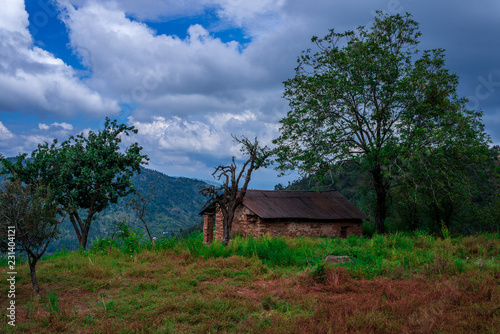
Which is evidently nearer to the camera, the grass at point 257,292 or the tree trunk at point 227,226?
the grass at point 257,292

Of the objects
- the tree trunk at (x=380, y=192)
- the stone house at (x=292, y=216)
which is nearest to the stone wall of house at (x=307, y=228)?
the stone house at (x=292, y=216)

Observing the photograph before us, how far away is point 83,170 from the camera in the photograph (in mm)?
19312

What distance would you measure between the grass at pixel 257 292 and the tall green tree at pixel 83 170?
8.92 m

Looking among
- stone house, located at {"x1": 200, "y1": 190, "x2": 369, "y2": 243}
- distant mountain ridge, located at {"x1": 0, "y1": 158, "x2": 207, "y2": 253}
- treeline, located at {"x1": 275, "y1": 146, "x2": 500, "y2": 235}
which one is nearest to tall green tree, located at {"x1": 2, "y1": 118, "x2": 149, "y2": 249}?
stone house, located at {"x1": 200, "y1": 190, "x2": 369, "y2": 243}

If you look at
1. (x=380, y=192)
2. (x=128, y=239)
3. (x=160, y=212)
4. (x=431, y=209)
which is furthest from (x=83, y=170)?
(x=160, y=212)

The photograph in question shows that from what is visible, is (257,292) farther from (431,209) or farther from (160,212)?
(160,212)

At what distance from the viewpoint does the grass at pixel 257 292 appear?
5.57 metres

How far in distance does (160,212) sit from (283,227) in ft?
364

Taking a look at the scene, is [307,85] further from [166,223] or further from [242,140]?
[166,223]

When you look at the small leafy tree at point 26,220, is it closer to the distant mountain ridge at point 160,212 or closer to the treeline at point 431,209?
the treeline at point 431,209

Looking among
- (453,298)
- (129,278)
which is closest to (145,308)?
(129,278)

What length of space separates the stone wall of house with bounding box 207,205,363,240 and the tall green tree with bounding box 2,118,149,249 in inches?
275

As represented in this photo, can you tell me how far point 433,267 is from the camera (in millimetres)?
8828

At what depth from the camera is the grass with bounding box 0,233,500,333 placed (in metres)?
5.57
